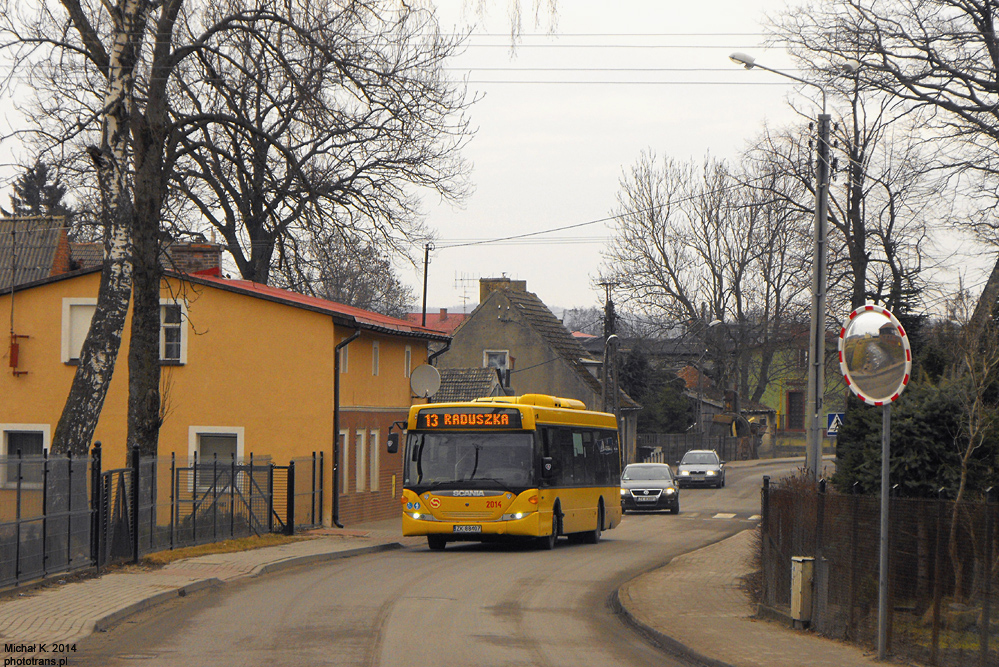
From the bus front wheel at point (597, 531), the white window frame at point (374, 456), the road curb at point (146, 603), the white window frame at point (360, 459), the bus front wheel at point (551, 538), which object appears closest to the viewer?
the road curb at point (146, 603)

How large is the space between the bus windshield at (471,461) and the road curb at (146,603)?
23.7 ft

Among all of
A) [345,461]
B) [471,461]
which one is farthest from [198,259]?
[471,461]

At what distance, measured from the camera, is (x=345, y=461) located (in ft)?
100

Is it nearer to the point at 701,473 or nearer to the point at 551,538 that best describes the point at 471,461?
the point at 551,538

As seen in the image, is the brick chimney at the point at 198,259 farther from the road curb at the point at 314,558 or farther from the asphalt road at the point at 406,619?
the asphalt road at the point at 406,619

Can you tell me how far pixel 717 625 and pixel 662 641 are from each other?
108 centimetres

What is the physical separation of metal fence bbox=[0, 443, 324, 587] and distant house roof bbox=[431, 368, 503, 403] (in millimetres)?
20721

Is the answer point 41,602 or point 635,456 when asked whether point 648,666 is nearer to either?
point 41,602

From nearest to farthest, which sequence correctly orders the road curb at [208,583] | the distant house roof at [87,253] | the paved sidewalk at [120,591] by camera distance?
the paved sidewalk at [120,591] < the road curb at [208,583] < the distant house roof at [87,253]

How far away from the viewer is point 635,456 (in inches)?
2729

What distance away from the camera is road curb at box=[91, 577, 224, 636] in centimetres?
1207

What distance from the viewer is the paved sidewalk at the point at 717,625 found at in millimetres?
10484

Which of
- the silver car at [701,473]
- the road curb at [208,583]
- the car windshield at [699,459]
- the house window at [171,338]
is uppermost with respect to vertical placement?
the house window at [171,338]

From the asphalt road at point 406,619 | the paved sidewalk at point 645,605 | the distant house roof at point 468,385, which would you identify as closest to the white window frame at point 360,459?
the asphalt road at point 406,619
